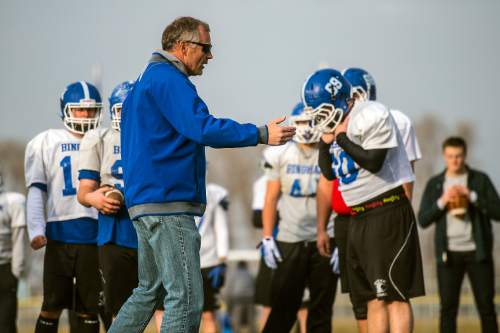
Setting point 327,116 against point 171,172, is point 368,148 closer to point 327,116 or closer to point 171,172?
point 327,116

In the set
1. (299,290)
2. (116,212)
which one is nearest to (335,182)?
(299,290)

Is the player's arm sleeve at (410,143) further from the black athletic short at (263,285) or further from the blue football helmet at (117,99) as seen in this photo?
the black athletic short at (263,285)

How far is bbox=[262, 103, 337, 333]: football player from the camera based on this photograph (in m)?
8.71

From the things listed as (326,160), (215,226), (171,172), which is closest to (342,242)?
(326,160)

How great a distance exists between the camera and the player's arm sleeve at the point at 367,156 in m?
6.80

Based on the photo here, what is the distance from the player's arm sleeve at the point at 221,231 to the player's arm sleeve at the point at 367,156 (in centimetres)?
439

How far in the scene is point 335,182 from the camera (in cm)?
814

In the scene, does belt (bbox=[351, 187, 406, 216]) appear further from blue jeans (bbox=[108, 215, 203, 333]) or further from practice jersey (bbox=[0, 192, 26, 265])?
practice jersey (bbox=[0, 192, 26, 265])

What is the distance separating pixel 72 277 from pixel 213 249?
10.00 ft

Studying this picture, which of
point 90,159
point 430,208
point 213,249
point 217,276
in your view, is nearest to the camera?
point 90,159

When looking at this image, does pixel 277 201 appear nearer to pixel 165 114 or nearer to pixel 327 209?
pixel 327 209

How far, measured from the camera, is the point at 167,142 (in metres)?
5.64

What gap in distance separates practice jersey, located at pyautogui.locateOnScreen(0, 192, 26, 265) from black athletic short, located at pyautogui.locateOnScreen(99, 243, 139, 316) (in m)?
2.34

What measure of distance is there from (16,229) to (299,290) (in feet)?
8.68
